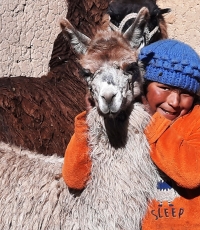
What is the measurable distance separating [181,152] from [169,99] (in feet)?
0.88

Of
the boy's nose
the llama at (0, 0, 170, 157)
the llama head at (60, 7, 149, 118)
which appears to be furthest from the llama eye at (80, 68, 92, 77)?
the llama at (0, 0, 170, 157)

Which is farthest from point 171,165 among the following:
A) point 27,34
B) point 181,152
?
Answer: point 27,34

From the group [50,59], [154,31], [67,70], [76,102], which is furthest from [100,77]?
[50,59]

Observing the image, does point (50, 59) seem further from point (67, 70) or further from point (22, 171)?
point (22, 171)

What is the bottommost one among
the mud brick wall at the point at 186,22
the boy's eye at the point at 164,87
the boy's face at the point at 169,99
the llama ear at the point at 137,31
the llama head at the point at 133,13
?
the mud brick wall at the point at 186,22

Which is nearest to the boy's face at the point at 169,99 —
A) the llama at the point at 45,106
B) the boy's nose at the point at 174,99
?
the boy's nose at the point at 174,99

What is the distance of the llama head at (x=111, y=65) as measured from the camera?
2.21 meters

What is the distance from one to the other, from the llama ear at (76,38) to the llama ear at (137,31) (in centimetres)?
18

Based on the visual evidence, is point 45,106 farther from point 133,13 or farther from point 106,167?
point 106,167

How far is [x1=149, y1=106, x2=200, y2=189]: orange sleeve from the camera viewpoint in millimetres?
2270

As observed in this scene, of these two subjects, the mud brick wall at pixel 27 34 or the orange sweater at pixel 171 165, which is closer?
the orange sweater at pixel 171 165

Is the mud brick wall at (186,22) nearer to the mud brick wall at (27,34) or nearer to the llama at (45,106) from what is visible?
the mud brick wall at (27,34)

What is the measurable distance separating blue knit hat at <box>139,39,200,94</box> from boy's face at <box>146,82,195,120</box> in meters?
0.03

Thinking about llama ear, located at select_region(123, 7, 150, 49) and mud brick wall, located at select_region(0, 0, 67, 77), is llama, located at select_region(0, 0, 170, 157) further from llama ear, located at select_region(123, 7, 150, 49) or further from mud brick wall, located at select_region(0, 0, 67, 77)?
llama ear, located at select_region(123, 7, 150, 49)
